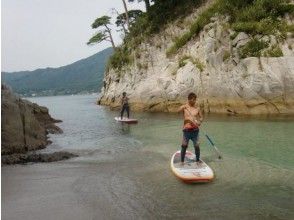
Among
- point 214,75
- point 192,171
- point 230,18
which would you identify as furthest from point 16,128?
point 230,18

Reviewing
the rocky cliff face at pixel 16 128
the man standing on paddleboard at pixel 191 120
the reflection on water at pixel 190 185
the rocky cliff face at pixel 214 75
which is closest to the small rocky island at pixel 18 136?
the rocky cliff face at pixel 16 128

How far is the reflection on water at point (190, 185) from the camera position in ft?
30.7

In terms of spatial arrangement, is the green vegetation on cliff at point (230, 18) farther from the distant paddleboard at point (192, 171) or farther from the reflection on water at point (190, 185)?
the distant paddleboard at point (192, 171)

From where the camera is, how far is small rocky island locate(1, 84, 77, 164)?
51.8 ft

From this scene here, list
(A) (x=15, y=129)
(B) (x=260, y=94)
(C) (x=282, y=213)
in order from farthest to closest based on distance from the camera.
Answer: (B) (x=260, y=94), (A) (x=15, y=129), (C) (x=282, y=213)

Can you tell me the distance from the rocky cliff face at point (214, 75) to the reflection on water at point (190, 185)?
5429mm

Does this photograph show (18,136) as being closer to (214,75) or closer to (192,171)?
(192,171)

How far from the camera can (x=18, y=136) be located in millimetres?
17281

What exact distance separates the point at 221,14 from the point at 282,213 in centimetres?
2663

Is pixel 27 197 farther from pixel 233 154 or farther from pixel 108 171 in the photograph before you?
pixel 233 154

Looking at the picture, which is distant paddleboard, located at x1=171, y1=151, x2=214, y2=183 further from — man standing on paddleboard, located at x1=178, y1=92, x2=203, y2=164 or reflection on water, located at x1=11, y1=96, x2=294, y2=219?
man standing on paddleboard, located at x1=178, y1=92, x2=203, y2=164

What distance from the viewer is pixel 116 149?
59.2 ft

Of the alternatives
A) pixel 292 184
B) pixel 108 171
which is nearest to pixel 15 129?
pixel 108 171

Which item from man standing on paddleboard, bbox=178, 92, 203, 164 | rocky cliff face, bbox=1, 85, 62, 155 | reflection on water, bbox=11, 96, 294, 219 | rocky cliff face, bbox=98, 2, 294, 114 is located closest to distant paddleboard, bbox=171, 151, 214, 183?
reflection on water, bbox=11, 96, 294, 219
